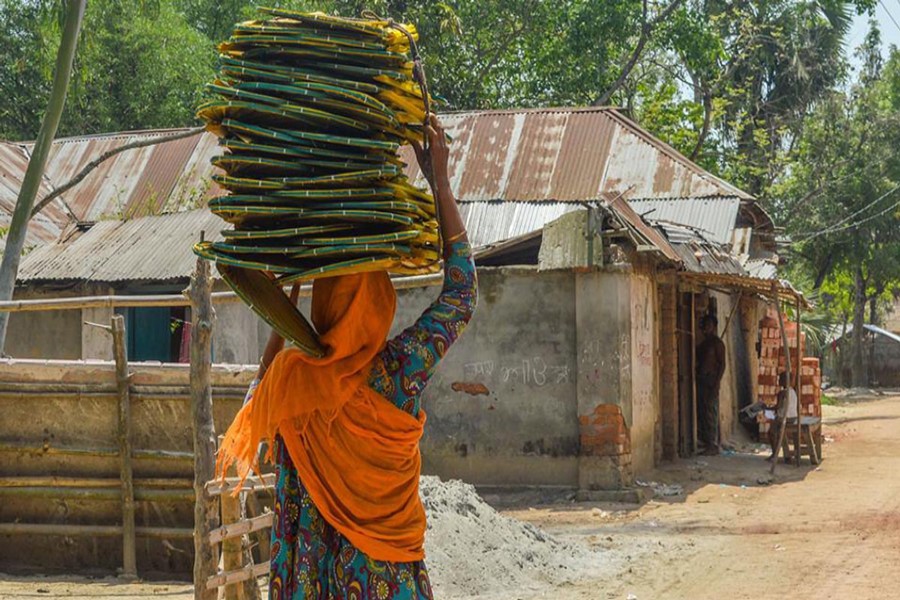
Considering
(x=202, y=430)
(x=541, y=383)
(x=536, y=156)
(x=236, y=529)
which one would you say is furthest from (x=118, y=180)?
(x=236, y=529)

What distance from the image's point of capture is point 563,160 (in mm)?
15039

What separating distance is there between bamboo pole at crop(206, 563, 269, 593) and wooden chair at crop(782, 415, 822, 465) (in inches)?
405

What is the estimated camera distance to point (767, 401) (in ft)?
54.1

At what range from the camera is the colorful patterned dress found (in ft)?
10.3

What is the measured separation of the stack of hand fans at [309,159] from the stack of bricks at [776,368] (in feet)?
41.2

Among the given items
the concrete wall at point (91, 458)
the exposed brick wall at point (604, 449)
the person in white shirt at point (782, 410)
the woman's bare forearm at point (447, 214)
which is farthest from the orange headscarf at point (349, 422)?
the person in white shirt at point (782, 410)

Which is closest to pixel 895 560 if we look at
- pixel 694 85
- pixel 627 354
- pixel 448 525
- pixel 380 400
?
pixel 448 525

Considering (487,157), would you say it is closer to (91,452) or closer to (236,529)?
(91,452)

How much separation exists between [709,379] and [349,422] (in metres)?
13.9

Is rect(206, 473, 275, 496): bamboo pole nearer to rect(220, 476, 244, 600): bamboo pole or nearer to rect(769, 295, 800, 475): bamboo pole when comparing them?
rect(220, 476, 244, 600): bamboo pole

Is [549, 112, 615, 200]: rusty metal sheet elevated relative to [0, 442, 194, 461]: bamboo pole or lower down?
elevated

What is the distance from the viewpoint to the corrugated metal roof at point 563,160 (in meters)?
14.6

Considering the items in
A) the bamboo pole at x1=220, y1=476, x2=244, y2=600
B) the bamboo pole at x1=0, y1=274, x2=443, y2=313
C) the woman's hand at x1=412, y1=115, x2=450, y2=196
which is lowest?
the bamboo pole at x1=220, y1=476, x2=244, y2=600

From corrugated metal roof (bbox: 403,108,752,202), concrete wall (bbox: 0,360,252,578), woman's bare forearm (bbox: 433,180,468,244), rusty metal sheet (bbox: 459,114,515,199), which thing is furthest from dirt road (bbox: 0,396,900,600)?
woman's bare forearm (bbox: 433,180,468,244)
